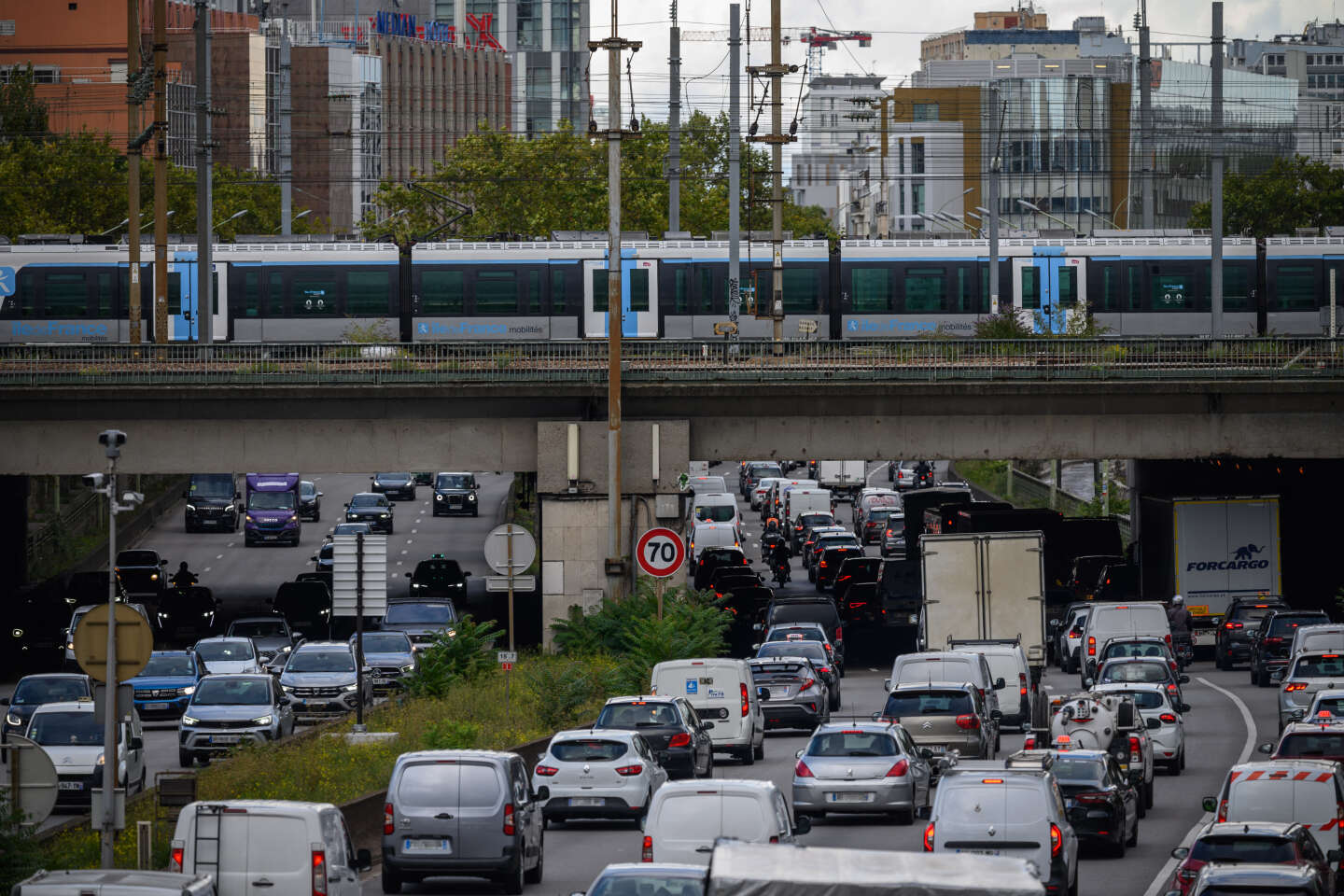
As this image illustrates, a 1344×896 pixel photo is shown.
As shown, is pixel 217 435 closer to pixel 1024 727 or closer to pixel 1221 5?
pixel 1024 727

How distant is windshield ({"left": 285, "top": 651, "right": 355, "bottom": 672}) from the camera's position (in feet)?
120

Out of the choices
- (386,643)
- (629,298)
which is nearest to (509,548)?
(386,643)

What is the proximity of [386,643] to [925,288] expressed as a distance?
2052 centimetres

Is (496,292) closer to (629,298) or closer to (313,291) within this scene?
(629,298)

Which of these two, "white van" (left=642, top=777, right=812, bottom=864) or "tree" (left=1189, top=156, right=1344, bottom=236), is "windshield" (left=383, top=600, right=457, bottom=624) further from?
"tree" (left=1189, top=156, right=1344, bottom=236)

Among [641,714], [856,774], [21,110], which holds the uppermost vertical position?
[21,110]

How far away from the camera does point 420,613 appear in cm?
4516

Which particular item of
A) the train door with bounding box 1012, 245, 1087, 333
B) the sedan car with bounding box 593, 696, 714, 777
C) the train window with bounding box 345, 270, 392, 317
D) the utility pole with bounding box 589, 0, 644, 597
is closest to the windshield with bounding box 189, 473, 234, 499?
the train window with bounding box 345, 270, 392, 317

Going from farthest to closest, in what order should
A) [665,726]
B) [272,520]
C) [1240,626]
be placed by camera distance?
1. [272,520]
2. [1240,626]
3. [665,726]

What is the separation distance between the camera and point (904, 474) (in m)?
99.0

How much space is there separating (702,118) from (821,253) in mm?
75871

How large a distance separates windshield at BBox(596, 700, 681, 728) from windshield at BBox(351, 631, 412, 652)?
14015 mm

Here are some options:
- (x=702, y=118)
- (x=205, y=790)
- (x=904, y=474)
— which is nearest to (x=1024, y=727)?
(x=205, y=790)

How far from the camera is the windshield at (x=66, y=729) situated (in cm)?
2747
